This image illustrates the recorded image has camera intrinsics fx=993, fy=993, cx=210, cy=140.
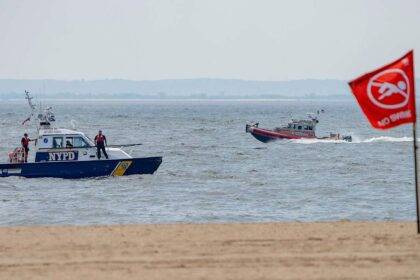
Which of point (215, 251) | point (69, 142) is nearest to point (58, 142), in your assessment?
point (69, 142)

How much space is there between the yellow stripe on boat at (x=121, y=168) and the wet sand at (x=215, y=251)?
77.0 ft

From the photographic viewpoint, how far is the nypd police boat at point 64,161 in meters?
38.5

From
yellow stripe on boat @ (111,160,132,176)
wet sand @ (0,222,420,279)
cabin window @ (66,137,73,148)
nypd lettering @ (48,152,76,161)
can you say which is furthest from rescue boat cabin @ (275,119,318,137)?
wet sand @ (0,222,420,279)

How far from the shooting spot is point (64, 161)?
38.8 meters

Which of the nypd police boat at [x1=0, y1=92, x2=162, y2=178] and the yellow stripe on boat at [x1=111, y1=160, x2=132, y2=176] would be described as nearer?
the nypd police boat at [x1=0, y1=92, x2=162, y2=178]

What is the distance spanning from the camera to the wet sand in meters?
11.9

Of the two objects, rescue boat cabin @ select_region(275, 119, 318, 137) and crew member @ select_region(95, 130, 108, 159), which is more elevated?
crew member @ select_region(95, 130, 108, 159)

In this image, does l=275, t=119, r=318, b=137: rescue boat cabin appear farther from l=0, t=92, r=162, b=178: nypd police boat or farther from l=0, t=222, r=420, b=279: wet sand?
l=0, t=222, r=420, b=279: wet sand

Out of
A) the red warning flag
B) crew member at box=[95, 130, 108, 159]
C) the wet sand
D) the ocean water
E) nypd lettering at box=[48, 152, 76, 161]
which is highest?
the red warning flag

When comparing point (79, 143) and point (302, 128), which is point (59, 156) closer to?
point (79, 143)

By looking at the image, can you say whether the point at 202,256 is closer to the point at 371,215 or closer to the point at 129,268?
the point at 129,268

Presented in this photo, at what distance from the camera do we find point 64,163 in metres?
38.7

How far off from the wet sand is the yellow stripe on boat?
77.0 ft

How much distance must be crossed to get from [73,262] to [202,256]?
167 cm
